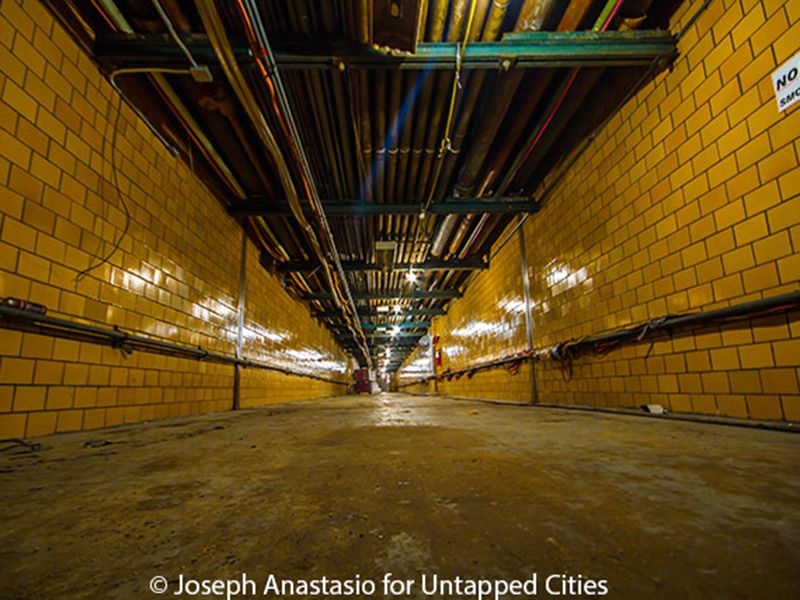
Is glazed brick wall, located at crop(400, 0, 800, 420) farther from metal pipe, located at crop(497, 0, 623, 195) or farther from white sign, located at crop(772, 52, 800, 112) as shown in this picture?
metal pipe, located at crop(497, 0, 623, 195)

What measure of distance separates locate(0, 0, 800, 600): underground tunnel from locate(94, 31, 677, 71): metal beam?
0.02 m

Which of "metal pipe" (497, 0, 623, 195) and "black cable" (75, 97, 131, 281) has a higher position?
"metal pipe" (497, 0, 623, 195)

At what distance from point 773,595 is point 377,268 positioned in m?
6.98

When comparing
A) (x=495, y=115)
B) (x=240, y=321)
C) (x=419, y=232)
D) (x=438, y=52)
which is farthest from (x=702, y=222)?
(x=240, y=321)

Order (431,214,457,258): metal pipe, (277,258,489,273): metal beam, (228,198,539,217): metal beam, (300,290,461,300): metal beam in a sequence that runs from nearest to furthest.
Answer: (228,198,539,217): metal beam
(431,214,457,258): metal pipe
(277,258,489,273): metal beam
(300,290,461,300): metal beam

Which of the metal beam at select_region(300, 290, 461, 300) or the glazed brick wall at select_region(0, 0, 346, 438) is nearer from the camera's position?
the glazed brick wall at select_region(0, 0, 346, 438)

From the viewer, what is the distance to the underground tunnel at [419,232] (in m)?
0.74

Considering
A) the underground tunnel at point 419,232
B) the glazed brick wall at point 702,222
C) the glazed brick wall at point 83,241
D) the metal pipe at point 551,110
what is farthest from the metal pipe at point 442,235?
the glazed brick wall at point 83,241

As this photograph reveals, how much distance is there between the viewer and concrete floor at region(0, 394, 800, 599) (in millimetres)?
636

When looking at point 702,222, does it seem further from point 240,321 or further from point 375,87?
point 240,321

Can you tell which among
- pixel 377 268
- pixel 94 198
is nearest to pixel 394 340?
pixel 377 268

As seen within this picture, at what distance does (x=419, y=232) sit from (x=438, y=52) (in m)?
3.17

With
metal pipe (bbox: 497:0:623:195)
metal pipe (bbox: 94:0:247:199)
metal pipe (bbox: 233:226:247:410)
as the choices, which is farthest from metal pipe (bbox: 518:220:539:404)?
metal pipe (bbox: 233:226:247:410)

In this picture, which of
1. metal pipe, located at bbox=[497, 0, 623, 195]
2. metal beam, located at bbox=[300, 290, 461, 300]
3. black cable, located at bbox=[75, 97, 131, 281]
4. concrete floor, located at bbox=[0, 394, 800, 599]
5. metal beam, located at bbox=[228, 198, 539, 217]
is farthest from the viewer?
metal beam, located at bbox=[300, 290, 461, 300]
